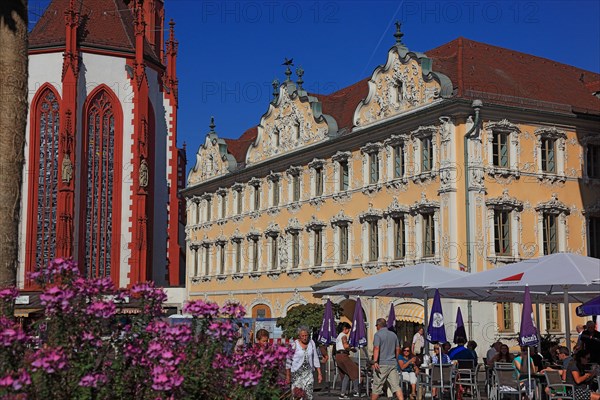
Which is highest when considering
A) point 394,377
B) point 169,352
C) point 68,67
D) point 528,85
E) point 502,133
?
point 68,67

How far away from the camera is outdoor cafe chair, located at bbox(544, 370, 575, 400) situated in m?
13.7

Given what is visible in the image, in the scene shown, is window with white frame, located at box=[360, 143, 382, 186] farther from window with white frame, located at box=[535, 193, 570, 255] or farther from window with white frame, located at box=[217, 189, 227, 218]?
window with white frame, located at box=[217, 189, 227, 218]

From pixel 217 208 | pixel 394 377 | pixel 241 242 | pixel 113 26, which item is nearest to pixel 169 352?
pixel 394 377

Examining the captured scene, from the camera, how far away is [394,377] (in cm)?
1516

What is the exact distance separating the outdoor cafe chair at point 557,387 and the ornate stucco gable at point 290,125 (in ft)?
75.6

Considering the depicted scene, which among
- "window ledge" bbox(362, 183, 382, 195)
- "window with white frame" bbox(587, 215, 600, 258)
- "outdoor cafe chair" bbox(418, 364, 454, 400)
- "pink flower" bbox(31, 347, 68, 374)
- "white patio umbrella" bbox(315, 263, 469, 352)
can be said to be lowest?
"outdoor cafe chair" bbox(418, 364, 454, 400)

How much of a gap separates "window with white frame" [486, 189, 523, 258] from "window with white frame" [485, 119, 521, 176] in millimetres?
853

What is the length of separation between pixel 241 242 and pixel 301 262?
275 inches

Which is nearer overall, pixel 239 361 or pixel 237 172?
pixel 239 361

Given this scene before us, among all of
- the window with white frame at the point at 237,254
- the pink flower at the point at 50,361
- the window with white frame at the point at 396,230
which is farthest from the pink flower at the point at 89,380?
the window with white frame at the point at 237,254

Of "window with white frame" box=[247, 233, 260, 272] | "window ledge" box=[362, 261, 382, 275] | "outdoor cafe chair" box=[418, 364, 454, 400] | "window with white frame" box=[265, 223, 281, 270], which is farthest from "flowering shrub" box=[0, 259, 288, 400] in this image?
"window with white frame" box=[247, 233, 260, 272]

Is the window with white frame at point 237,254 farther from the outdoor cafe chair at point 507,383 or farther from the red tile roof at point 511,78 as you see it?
the outdoor cafe chair at point 507,383

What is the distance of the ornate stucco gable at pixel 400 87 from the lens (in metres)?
30.0

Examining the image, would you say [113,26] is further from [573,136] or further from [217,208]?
[573,136]
